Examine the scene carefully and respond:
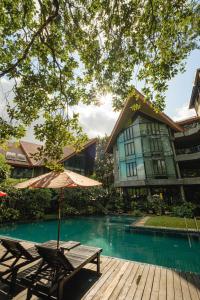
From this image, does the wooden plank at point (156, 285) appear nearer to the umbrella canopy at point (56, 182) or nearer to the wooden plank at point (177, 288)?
the wooden plank at point (177, 288)

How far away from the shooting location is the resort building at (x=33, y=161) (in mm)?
26406

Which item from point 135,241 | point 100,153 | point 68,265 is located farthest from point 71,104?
point 100,153

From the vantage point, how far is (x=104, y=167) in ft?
118

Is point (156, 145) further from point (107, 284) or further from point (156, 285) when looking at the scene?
point (107, 284)

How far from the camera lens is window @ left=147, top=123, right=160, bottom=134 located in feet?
94.3

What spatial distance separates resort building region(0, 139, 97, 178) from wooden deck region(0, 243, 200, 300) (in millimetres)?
18092

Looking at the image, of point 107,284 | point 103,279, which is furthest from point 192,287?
point 103,279

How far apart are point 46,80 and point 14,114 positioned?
184 cm

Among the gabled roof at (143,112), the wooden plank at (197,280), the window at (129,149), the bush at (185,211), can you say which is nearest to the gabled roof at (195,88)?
the gabled roof at (143,112)

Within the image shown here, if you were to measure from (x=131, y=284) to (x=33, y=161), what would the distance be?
26361mm

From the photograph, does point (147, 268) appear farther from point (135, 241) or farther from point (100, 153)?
point (100, 153)

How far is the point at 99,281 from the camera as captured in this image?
4.81 meters

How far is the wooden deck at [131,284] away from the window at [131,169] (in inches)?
902

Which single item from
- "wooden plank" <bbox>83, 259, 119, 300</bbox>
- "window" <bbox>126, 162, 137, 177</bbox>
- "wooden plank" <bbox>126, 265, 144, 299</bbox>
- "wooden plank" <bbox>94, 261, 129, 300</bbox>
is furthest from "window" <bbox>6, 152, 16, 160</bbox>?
"wooden plank" <bbox>126, 265, 144, 299</bbox>
